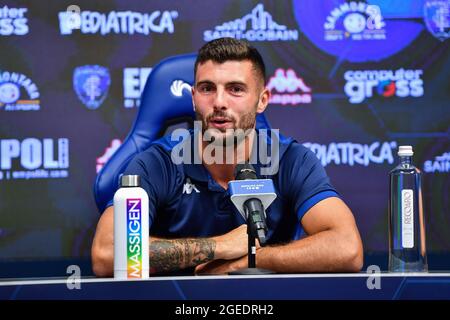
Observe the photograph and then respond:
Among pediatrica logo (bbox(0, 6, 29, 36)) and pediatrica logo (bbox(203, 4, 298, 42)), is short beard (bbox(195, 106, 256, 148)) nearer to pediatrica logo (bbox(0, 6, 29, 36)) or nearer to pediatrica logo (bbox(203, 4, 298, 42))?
pediatrica logo (bbox(203, 4, 298, 42))

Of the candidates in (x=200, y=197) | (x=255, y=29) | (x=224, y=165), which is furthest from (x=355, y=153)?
(x=200, y=197)

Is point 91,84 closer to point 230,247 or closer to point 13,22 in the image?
point 13,22

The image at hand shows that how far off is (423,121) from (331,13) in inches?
25.6

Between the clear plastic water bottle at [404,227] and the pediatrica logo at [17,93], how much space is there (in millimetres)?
2029

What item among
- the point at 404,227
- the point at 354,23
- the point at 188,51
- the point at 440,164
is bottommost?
the point at 404,227

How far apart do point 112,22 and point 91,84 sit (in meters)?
0.30

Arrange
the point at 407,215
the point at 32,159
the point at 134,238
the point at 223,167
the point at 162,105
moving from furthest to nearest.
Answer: the point at 32,159 < the point at 162,105 < the point at 223,167 < the point at 407,215 < the point at 134,238

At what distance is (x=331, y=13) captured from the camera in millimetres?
3779

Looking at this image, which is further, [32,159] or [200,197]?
[32,159]

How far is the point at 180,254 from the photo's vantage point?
2.31m

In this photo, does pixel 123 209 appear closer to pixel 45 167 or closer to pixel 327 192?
pixel 327 192
